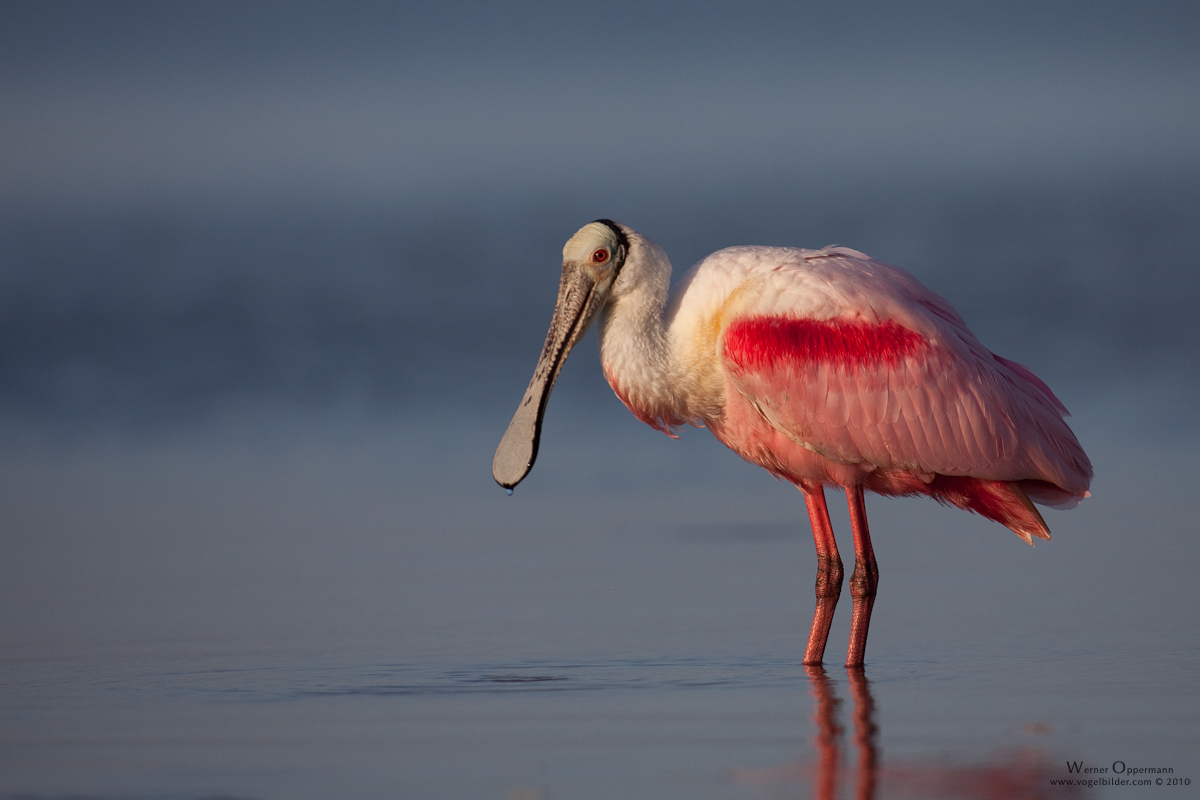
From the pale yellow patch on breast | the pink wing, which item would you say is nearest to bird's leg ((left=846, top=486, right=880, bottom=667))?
the pink wing

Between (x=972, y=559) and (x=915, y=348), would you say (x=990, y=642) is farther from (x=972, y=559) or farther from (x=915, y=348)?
(x=972, y=559)

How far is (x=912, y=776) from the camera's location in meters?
5.01

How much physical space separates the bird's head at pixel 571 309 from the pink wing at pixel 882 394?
0.79 m

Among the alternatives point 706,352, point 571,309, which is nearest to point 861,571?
point 706,352

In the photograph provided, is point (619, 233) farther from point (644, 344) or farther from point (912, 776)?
point (912, 776)

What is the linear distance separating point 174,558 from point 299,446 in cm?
551

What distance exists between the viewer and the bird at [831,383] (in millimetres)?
7777

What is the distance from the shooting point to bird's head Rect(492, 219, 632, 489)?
27.1ft

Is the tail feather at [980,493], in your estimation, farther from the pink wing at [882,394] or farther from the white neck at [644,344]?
the white neck at [644,344]

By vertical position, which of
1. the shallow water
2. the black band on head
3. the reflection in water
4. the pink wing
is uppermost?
the black band on head

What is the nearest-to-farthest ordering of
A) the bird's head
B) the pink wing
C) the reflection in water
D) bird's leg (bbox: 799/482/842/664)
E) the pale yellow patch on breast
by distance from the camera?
the reflection in water → bird's leg (bbox: 799/482/842/664) → the pink wing → the pale yellow patch on breast → the bird's head

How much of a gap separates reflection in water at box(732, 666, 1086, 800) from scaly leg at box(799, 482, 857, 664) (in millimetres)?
1967

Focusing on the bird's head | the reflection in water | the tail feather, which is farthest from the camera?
the bird's head

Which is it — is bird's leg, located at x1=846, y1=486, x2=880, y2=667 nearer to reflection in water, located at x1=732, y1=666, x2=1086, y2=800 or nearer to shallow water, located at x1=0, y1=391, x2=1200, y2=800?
shallow water, located at x1=0, y1=391, x2=1200, y2=800
